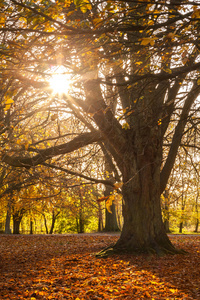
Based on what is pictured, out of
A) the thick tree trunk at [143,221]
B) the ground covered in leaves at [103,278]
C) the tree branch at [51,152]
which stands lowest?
the ground covered in leaves at [103,278]

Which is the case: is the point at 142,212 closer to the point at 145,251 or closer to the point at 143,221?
the point at 143,221

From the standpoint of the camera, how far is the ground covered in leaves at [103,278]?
418 cm

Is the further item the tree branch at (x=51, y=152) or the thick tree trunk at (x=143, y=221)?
the thick tree trunk at (x=143, y=221)

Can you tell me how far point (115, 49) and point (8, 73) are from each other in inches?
63.8

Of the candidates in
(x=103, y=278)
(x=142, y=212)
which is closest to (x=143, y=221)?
(x=142, y=212)

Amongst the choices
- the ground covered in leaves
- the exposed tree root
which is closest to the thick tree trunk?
the exposed tree root

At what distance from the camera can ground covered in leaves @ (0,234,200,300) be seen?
4180 mm

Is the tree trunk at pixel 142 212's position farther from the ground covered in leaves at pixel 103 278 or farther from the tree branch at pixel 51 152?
the tree branch at pixel 51 152

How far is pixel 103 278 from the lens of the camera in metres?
4.95

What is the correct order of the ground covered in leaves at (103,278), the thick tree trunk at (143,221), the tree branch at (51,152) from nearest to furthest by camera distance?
the ground covered in leaves at (103,278), the tree branch at (51,152), the thick tree trunk at (143,221)

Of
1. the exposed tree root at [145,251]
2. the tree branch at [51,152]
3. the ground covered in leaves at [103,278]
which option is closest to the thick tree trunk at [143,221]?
the exposed tree root at [145,251]

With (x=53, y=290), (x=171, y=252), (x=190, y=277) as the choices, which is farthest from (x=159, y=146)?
(x=53, y=290)

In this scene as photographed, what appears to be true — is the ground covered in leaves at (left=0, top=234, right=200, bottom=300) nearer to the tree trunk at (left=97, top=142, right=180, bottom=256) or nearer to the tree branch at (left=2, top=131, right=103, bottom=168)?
the tree trunk at (left=97, top=142, right=180, bottom=256)

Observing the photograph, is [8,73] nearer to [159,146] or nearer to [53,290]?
[53,290]
